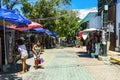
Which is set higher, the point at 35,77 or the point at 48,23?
the point at 48,23

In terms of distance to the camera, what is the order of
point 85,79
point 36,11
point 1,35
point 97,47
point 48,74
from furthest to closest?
1. point 36,11
2. point 97,47
3. point 1,35
4. point 48,74
5. point 85,79

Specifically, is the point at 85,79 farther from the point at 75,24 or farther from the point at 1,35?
the point at 75,24

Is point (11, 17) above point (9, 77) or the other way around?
above

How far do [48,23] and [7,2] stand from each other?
7916mm

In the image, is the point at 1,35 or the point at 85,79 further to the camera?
the point at 1,35

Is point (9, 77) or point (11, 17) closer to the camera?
point (9, 77)

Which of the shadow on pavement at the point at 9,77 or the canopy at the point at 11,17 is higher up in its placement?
the canopy at the point at 11,17

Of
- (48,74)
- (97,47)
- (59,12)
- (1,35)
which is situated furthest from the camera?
(59,12)

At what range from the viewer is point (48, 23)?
48.6 m

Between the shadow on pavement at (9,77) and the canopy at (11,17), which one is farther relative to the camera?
the canopy at (11,17)

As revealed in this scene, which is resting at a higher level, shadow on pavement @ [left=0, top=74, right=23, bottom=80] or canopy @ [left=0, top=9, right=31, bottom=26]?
canopy @ [left=0, top=9, right=31, bottom=26]

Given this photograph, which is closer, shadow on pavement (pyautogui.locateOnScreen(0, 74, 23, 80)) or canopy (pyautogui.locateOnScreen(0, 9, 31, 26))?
shadow on pavement (pyautogui.locateOnScreen(0, 74, 23, 80))

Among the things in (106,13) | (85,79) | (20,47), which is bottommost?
(85,79)

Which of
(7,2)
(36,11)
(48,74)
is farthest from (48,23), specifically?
(48,74)
